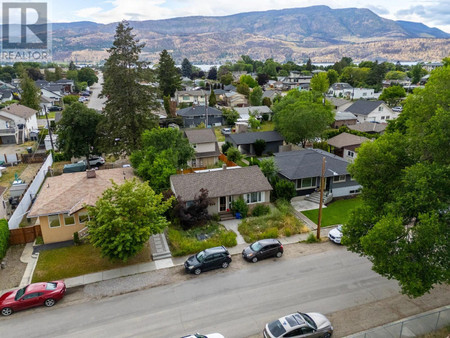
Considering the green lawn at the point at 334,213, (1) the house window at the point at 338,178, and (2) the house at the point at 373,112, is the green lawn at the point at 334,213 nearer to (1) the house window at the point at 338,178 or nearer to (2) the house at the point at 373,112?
(1) the house window at the point at 338,178

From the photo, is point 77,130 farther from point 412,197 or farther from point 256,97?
point 256,97

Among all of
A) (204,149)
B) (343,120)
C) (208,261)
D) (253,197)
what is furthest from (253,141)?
(208,261)

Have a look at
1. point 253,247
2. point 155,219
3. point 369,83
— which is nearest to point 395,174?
point 253,247

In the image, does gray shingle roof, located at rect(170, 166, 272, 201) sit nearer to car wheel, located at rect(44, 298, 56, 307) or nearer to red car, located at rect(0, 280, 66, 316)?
red car, located at rect(0, 280, 66, 316)

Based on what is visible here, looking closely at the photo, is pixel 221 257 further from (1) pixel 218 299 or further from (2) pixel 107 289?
(2) pixel 107 289

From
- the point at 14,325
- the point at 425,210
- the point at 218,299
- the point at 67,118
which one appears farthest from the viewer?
the point at 67,118

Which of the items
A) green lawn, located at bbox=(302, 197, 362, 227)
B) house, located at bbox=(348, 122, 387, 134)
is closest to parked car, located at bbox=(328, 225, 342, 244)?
green lawn, located at bbox=(302, 197, 362, 227)
